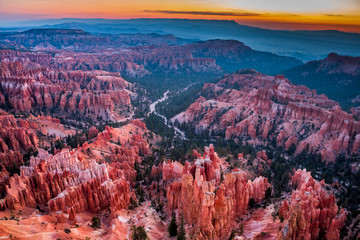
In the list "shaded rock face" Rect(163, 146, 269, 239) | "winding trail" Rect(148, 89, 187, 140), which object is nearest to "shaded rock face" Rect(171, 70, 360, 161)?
"winding trail" Rect(148, 89, 187, 140)

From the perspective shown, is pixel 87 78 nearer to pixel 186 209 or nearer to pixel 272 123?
pixel 272 123

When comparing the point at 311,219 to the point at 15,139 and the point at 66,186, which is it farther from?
the point at 15,139

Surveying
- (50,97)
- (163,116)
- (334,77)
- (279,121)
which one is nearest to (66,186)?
(279,121)

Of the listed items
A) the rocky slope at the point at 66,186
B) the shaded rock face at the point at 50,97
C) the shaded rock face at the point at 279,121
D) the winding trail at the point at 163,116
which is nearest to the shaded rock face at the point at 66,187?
the rocky slope at the point at 66,186

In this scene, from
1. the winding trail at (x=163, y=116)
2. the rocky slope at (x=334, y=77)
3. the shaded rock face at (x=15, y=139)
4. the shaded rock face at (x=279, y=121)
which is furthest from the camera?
the rocky slope at (x=334, y=77)

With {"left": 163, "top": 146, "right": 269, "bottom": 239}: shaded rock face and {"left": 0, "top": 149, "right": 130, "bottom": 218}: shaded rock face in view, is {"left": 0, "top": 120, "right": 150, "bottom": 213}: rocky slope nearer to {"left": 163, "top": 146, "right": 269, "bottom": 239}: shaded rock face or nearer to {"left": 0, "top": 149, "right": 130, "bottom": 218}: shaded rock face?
{"left": 0, "top": 149, "right": 130, "bottom": 218}: shaded rock face

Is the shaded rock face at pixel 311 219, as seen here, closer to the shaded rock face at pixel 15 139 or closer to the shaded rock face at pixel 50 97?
the shaded rock face at pixel 15 139
